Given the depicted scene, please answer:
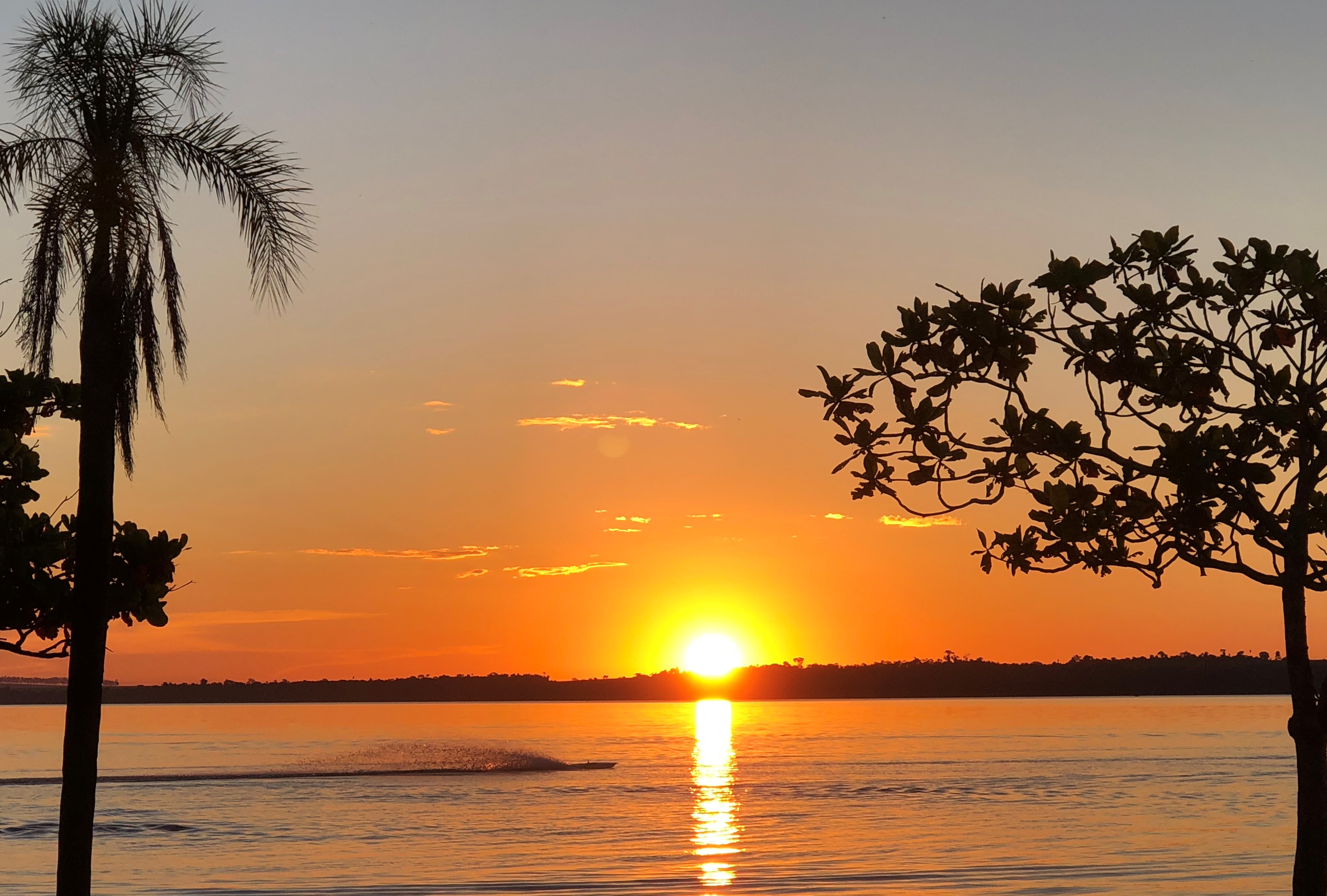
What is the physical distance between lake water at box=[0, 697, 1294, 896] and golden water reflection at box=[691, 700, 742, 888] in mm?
174

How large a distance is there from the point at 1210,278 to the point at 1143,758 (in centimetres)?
7541

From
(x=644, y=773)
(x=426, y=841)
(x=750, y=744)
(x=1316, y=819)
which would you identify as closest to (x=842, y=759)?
(x=644, y=773)

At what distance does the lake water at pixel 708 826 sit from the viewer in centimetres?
3080

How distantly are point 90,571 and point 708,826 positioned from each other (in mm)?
32749

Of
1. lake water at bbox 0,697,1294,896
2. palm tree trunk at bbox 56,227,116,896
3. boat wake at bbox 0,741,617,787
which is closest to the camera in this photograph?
palm tree trunk at bbox 56,227,116,896

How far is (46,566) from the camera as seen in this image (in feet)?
48.2

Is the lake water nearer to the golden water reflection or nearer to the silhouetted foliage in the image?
the golden water reflection

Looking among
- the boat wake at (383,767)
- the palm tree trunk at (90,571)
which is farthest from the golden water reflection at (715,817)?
the palm tree trunk at (90,571)

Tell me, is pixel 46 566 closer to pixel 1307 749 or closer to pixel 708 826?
pixel 1307 749

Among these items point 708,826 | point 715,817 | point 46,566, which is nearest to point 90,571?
point 46,566

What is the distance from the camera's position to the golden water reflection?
32.1m

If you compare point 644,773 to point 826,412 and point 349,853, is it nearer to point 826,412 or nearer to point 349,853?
point 349,853

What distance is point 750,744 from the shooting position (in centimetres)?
12025

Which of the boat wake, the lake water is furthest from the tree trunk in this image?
the boat wake
